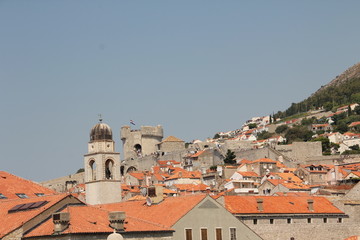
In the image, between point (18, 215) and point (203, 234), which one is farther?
point (203, 234)

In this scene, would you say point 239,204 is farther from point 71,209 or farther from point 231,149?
point 231,149

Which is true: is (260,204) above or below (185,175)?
below

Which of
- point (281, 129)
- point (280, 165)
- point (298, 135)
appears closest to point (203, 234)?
point (280, 165)

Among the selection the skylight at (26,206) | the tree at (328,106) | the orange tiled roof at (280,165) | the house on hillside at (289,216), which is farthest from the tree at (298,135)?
the skylight at (26,206)

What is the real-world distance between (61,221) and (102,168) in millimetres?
19523

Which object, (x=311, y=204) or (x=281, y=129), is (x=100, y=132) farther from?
(x=281, y=129)

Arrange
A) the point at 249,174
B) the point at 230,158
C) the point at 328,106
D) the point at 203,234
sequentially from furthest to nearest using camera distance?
the point at 328,106 → the point at 230,158 → the point at 249,174 → the point at 203,234

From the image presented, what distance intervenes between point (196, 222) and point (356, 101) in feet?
461

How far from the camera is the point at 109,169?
52219 mm

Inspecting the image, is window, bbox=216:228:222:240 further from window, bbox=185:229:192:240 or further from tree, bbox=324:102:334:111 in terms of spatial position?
tree, bbox=324:102:334:111

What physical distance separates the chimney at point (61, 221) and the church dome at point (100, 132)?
20271mm

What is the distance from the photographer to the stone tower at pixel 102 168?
165ft

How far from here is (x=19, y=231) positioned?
32.8m

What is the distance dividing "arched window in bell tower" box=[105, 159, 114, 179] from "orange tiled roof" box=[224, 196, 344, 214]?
7.57m
